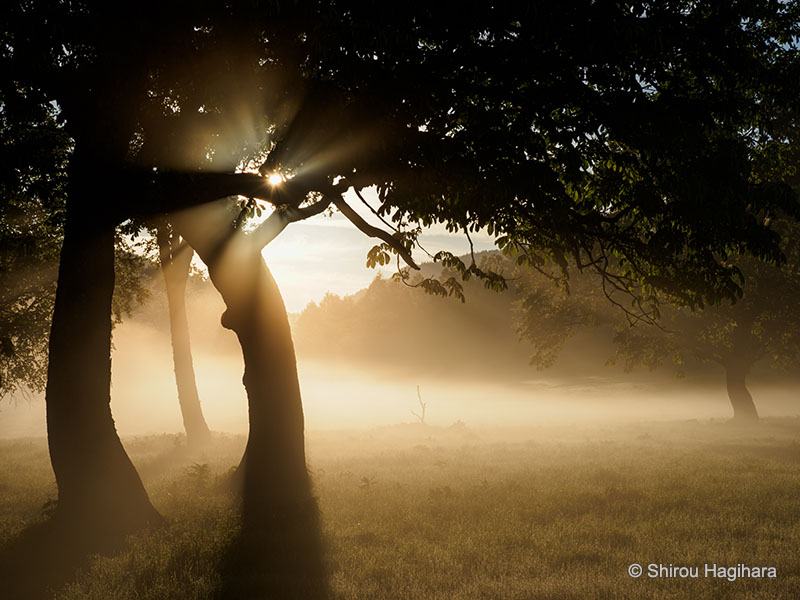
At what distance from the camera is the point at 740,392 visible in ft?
91.8

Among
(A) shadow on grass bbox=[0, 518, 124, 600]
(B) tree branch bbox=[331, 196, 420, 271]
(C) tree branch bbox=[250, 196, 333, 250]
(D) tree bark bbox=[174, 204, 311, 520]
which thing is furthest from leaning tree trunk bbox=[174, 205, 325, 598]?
(A) shadow on grass bbox=[0, 518, 124, 600]

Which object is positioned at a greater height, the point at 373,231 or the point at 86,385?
the point at 373,231

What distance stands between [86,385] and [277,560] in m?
4.15

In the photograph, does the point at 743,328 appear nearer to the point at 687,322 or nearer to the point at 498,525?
the point at 687,322

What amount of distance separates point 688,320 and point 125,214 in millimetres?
25593

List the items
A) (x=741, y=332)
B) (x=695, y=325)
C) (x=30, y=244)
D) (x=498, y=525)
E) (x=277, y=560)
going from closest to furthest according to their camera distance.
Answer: (x=277, y=560) → (x=498, y=525) → (x=30, y=244) → (x=695, y=325) → (x=741, y=332)

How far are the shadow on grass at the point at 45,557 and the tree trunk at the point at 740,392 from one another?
2951 cm

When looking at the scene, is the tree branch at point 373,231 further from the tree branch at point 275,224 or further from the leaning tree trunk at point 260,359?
the leaning tree trunk at point 260,359

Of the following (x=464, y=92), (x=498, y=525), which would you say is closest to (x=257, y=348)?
(x=498, y=525)

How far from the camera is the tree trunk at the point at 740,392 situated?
2723 centimetres

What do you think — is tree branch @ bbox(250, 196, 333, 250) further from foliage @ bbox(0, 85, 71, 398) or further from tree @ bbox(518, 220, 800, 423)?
tree @ bbox(518, 220, 800, 423)

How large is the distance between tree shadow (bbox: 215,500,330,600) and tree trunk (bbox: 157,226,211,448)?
42.8 ft

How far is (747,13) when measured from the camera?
7.42m

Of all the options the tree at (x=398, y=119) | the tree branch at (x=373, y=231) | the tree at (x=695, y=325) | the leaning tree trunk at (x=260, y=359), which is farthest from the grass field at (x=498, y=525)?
the tree at (x=695, y=325)
